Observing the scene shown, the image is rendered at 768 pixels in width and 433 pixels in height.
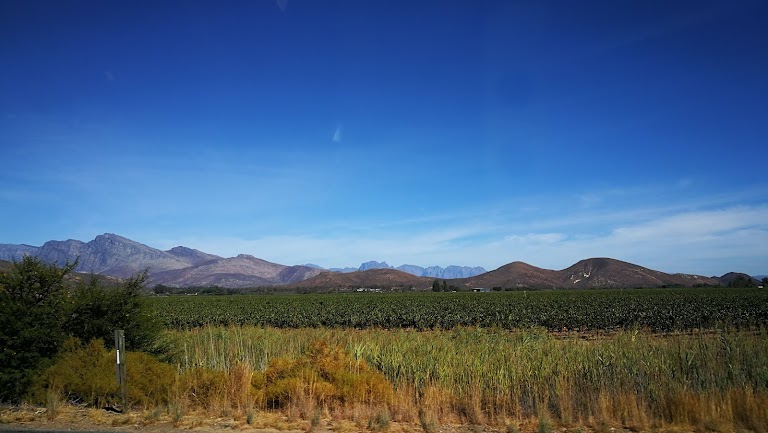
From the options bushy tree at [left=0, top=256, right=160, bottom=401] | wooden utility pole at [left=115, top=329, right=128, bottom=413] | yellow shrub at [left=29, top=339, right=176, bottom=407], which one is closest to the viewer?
wooden utility pole at [left=115, top=329, right=128, bottom=413]

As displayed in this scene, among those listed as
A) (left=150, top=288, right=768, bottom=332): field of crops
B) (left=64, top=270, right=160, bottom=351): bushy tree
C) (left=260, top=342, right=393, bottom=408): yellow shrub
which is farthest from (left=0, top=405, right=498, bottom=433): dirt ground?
(left=150, top=288, right=768, bottom=332): field of crops

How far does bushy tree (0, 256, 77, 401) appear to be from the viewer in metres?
10.6

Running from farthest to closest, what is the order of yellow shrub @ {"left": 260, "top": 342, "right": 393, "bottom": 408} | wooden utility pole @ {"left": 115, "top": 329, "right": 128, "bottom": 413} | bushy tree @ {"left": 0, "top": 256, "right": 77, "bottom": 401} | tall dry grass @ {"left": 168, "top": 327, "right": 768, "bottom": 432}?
bushy tree @ {"left": 0, "top": 256, "right": 77, "bottom": 401} → yellow shrub @ {"left": 260, "top": 342, "right": 393, "bottom": 408} → wooden utility pole @ {"left": 115, "top": 329, "right": 128, "bottom": 413} → tall dry grass @ {"left": 168, "top": 327, "right": 768, "bottom": 432}

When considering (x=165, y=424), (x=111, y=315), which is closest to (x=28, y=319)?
(x=111, y=315)

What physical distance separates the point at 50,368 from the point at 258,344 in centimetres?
719

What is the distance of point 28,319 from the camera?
11.1 meters

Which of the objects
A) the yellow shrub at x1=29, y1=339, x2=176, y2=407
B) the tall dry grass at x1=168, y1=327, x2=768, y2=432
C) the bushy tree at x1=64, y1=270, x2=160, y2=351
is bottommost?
the tall dry grass at x1=168, y1=327, x2=768, y2=432

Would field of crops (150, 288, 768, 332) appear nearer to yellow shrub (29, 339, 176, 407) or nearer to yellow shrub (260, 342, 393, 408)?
yellow shrub (29, 339, 176, 407)

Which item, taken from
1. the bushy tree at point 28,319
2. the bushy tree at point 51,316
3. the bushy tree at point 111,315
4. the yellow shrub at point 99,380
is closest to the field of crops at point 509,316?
the bushy tree at point 111,315

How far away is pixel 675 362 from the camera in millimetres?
11750

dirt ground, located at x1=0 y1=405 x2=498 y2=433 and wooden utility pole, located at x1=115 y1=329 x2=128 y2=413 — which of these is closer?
dirt ground, located at x1=0 y1=405 x2=498 y2=433

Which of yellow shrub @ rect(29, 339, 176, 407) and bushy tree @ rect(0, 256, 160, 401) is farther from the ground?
bushy tree @ rect(0, 256, 160, 401)

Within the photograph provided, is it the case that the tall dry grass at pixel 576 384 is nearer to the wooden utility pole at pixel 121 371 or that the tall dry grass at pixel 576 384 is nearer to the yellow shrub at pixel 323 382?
the yellow shrub at pixel 323 382

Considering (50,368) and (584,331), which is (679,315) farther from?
(50,368)
